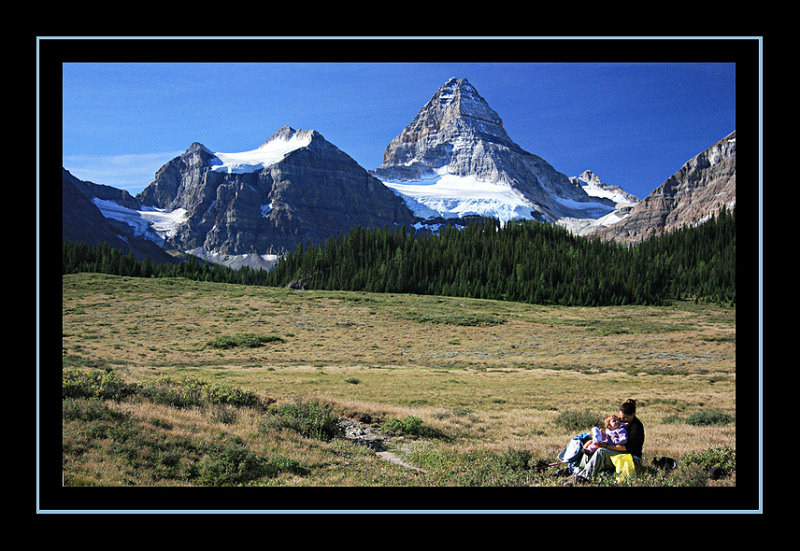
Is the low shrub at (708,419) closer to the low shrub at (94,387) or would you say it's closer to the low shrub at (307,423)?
the low shrub at (307,423)

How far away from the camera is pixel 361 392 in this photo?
79.2 feet

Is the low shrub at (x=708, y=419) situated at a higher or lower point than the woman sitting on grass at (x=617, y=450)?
lower

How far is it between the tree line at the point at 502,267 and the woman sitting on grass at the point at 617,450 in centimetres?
11009

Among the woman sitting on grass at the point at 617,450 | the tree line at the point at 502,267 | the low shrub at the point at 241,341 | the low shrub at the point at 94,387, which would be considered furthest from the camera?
the tree line at the point at 502,267

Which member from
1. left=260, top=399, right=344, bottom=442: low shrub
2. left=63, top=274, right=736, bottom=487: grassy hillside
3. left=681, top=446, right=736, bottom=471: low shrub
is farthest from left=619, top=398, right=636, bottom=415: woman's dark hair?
left=260, top=399, right=344, bottom=442: low shrub

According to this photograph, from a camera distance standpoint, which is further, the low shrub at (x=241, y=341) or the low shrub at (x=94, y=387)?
the low shrub at (x=241, y=341)

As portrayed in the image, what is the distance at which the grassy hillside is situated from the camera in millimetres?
9703

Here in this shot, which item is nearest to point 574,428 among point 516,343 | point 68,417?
point 68,417

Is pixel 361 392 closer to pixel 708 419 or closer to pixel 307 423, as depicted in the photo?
pixel 307 423

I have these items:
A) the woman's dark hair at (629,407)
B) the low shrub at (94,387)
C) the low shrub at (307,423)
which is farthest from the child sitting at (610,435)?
the low shrub at (94,387)

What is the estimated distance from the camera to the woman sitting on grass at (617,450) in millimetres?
9109

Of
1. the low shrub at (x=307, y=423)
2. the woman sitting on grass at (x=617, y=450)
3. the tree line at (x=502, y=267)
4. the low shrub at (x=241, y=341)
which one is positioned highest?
the tree line at (x=502, y=267)
